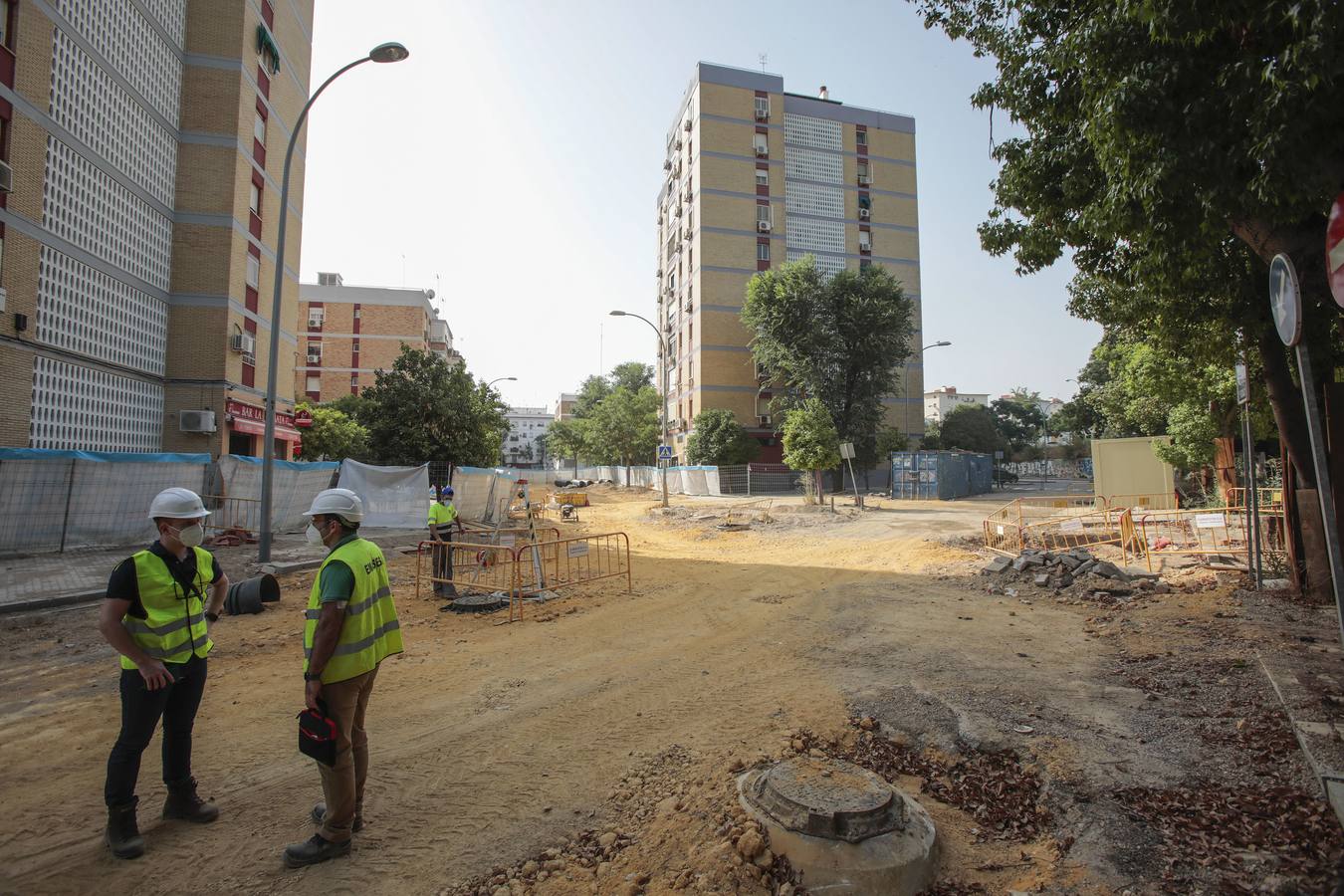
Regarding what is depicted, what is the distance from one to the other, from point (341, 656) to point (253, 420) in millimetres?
22256

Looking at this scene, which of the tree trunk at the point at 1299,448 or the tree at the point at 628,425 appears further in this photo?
the tree at the point at 628,425

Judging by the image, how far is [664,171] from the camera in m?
58.5

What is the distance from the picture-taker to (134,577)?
3.25m

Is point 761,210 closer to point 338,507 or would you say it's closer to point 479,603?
point 479,603

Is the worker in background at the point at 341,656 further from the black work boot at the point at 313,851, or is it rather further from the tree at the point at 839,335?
the tree at the point at 839,335

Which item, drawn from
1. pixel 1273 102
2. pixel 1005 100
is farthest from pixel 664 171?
pixel 1273 102

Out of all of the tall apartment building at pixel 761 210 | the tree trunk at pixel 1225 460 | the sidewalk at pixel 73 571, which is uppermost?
the tall apartment building at pixel 761 210

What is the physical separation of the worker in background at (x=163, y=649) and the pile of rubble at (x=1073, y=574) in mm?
9791

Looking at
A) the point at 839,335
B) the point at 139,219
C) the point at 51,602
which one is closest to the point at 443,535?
the point at 51,602

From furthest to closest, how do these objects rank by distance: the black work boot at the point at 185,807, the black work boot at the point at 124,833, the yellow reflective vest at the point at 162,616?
the black work boot at the point at 185,807, the yellow reflective vest at the point at 162,616, the black work boot at the point at 124,833

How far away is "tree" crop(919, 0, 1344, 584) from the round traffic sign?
1746 millimetres

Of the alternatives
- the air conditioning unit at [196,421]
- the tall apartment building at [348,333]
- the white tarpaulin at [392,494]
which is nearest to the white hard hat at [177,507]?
the white tarpaulin at [392,494]

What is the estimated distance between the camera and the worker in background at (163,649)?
10.5 feet

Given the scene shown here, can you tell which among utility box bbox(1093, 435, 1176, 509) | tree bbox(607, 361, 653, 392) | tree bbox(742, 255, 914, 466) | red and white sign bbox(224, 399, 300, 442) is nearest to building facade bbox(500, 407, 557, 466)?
tree bbox(607, 361, 653, 392)
